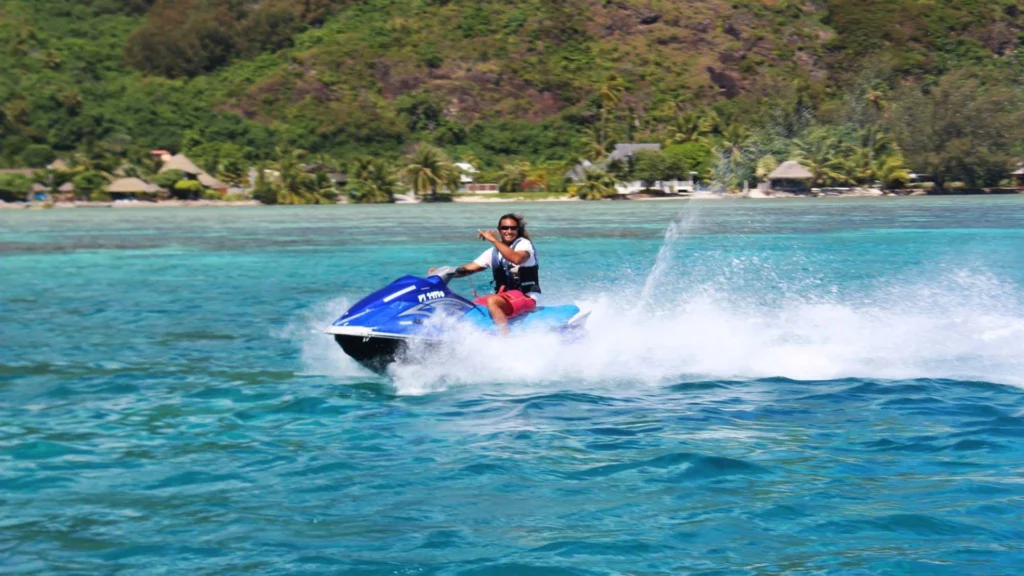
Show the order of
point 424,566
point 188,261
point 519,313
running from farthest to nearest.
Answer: point 188,261 < point 519,313 < point 424,566

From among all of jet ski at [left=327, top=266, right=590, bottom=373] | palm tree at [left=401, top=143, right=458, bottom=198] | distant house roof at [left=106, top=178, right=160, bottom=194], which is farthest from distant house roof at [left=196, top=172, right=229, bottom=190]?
jet ski at [left=327, top=266, right=590, bottom=373]

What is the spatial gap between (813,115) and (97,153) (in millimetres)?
60600

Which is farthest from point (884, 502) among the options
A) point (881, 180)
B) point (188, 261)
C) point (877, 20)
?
point (877, 20)

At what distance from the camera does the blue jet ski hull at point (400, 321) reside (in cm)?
1040

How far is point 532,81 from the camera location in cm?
14238

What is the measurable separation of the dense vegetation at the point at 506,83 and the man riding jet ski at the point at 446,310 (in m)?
83.8

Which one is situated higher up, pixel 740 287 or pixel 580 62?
pixel 580 62

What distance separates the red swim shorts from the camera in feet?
36.0

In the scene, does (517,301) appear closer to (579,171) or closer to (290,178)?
(290,178)

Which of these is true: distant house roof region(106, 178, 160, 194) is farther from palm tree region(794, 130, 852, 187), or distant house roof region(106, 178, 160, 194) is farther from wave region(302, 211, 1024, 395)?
wave region(302, 211, 1024, 395)

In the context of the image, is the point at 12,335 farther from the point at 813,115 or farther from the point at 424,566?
the point at 813,115

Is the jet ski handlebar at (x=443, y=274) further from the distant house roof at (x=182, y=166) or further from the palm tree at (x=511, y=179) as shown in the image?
the distant house roof at (x=182, y=166)

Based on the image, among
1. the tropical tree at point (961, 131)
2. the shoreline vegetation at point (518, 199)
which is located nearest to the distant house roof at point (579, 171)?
the shoreline vegetation at point (518, 199)

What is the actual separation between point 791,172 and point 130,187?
49.9 m
